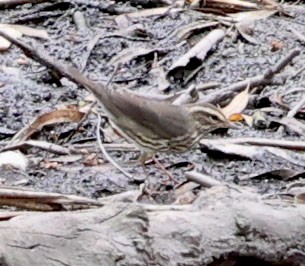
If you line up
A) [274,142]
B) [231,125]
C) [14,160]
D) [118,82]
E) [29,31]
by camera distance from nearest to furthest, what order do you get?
1. [14,160]
2. [274,142]
3. [231,125]
4. [118,82]
5. [29,31]

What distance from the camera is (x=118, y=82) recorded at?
6988 mm

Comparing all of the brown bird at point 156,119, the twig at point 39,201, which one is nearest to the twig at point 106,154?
the brown bird at point 156,119

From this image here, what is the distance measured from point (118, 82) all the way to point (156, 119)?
120cm

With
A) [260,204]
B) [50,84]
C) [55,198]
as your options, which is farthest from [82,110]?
[260,204]

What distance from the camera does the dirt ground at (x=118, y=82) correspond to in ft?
18.4

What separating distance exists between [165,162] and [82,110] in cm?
66

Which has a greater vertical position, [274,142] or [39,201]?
[39,201]

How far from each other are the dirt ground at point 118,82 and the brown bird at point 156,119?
0.13 meters

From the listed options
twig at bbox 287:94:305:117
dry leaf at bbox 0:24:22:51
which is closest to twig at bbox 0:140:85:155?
twig at bbox 287:94:305:117

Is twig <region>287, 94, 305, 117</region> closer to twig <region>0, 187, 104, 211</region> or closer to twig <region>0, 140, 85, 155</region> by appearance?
twig <region>0, 140, 85, 155</region>

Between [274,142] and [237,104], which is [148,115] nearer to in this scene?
[274,142]

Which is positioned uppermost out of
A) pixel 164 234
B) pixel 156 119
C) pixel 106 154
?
pixel 164 234

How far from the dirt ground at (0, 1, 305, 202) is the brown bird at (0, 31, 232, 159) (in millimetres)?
134

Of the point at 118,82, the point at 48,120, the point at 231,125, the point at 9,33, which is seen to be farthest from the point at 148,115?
the point at 9,33
